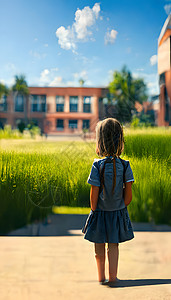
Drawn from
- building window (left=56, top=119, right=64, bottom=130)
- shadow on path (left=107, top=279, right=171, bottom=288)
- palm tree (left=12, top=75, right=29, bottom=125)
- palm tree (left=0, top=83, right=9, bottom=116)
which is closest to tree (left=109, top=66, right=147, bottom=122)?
building window (left=56, top=119, right=64, bottom=130)

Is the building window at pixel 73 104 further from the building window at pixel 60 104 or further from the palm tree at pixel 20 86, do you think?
the palm tree at pixel 20 86

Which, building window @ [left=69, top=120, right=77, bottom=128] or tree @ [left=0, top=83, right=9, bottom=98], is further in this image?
tree @ [left=0, top=83, right=9, bottom=98]

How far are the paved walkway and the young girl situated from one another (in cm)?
37

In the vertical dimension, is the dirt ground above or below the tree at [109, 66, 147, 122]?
below

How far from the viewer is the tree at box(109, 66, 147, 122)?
1926 millimetres

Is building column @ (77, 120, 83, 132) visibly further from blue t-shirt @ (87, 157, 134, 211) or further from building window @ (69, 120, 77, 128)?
blue t-shirt @ (87, 157, 134, 211)

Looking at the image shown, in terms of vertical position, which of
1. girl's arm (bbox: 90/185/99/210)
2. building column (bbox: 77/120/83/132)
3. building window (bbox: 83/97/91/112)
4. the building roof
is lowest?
girl's arm (bbox: 90/185/99/210)

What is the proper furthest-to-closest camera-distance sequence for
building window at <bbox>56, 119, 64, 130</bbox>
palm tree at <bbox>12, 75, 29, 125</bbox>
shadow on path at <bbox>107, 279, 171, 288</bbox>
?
palm tree at <bbox>12, 75, 29, 125</bbox>
building window at <bbox>56, 119, 64, 130</bbox>
shadow on path at <bbox>107, 279, 171, 288</bbox>

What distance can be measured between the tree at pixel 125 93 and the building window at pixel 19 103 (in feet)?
1.95

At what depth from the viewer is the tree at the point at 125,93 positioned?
6.32ft

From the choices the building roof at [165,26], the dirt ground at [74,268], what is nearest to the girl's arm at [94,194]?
the dirt ground at [74,268]

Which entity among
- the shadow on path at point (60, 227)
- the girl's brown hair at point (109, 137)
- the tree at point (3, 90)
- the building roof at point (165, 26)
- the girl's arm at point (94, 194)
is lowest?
the shadow on path at point (60, 227)

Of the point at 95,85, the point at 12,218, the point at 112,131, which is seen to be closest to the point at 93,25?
the point at 95,85

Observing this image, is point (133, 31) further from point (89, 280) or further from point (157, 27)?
point (89, 280)
